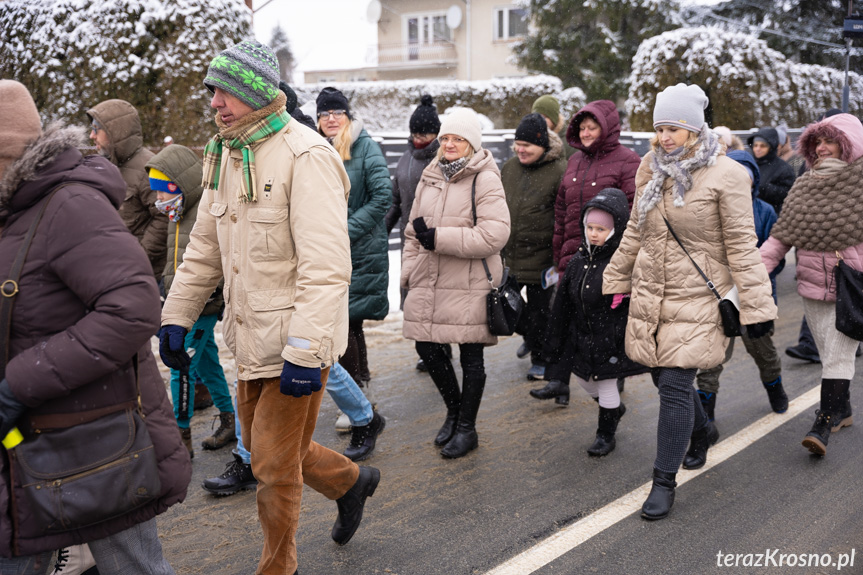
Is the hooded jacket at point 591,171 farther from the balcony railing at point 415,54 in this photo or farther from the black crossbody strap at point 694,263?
the balcony railing at point 415,54

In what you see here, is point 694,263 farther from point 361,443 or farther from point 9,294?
point 9,294

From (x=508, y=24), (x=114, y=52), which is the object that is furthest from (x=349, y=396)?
(x=508, y=24)

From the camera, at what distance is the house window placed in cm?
3650

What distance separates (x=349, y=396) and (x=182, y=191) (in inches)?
62.7

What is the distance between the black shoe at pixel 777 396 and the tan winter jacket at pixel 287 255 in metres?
3.74

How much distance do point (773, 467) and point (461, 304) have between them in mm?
2115

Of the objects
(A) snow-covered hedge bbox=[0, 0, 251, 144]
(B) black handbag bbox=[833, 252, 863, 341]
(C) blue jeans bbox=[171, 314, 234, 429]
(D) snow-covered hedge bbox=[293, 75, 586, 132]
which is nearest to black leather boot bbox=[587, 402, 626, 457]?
(B) black handbag bbox=[833, 252, 863, 341]

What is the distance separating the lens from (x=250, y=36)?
36.8ft

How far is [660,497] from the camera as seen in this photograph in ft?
13.3

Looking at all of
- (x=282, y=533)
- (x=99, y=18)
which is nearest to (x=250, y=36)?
(x=99, y=18)

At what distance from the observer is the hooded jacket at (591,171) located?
228 inches

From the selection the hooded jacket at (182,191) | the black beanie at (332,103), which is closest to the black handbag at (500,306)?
the black beanie at (332,103)

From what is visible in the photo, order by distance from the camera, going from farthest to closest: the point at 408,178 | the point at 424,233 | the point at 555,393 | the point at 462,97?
the point at 462,97, the point at 408,178, the point at 555,393, the point at 424,233

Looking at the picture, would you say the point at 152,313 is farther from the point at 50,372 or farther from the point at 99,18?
the point at 99,18
